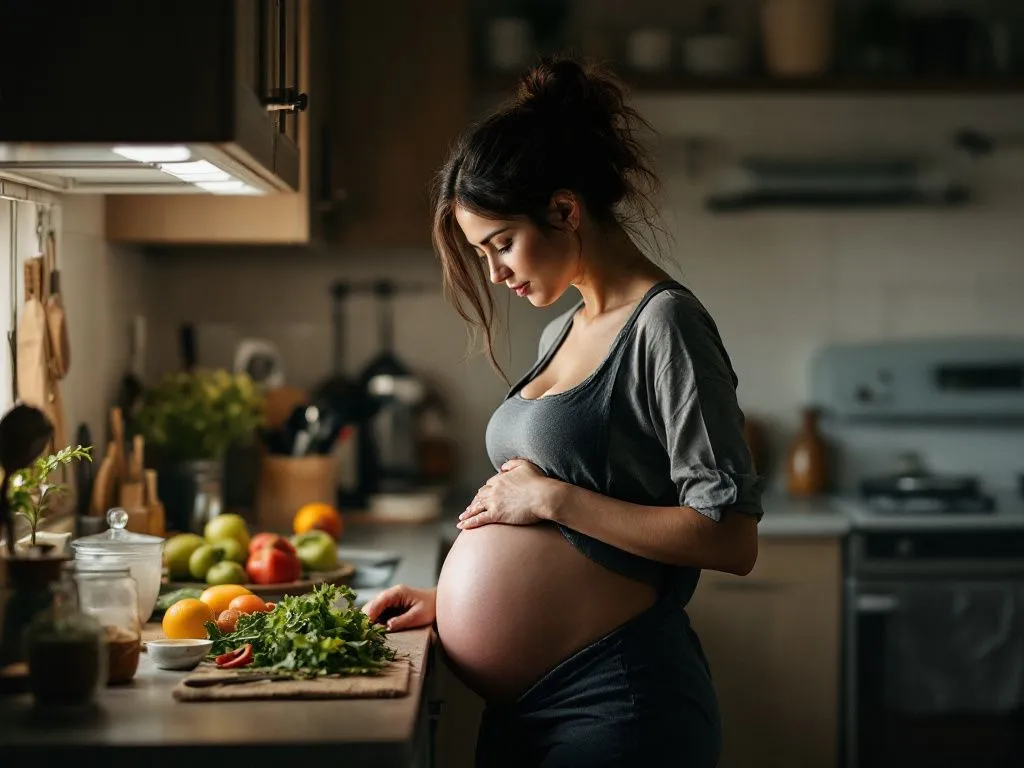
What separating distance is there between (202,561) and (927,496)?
199 centimetres

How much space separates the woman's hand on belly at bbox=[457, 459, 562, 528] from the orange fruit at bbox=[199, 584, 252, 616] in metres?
0.36

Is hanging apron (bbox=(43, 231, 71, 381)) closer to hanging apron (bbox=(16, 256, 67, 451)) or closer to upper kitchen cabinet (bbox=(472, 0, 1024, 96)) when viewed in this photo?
hanging apron (bbox=(16, 256, 67, 451))

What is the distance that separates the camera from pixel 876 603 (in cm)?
324

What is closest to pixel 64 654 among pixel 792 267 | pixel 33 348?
pixel 33 348

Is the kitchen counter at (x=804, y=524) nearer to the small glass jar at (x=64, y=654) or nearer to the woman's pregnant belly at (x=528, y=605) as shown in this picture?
the woman's pregnant belly at (x=528, y=605)

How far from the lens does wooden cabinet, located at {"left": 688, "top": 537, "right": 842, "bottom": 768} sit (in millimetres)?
3281

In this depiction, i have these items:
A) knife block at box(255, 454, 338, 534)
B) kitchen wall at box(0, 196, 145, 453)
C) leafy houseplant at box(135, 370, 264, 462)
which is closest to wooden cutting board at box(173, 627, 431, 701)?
kitchen wall at box(0, 196, 145, 453)

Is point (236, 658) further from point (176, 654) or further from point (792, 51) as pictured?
point (792, 51)

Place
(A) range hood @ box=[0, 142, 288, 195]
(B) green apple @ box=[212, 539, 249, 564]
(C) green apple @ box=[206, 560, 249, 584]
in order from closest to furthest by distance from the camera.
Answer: (A) range hood @ box=[0, 142, 288, 195], (C) green apple @ box=[206, 560, 249, 584], (B) green apple @ box=[212, 539, 249, 564]

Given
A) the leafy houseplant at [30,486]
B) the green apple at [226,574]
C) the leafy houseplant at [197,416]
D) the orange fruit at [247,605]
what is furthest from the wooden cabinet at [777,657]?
the leafy houseplant at [30,486]

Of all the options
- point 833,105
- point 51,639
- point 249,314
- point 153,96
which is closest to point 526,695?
point 51,639

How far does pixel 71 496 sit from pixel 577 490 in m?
1.30

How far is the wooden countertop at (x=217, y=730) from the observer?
134cm

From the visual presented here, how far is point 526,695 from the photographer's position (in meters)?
1.81
